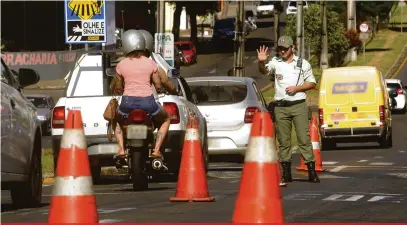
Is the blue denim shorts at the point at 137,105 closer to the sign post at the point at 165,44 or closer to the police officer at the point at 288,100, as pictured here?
the police officer at the point at 288,100

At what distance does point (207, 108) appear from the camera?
20516mm

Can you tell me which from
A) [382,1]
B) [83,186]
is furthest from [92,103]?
[382,1]

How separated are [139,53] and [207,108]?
6088 mm

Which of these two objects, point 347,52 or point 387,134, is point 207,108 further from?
point 347,52

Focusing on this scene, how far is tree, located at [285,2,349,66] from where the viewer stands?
6625 cm

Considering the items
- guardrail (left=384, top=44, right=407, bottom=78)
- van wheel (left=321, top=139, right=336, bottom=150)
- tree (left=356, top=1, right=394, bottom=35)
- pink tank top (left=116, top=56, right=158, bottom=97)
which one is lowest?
guardrail (left=384, top=44, right=407, bottom=78)

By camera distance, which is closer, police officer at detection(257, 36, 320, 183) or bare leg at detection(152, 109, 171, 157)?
bare leg at detection(152, 109, 171, 157)

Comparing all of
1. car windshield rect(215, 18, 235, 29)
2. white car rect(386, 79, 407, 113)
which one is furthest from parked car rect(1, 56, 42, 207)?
car windshield rect(215, 18, 235, 29)

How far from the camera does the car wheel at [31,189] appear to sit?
12664 mm

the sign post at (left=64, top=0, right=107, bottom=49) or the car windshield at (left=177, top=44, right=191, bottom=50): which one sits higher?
the sign post at (left=64, top=0, right=107, bottom=49)

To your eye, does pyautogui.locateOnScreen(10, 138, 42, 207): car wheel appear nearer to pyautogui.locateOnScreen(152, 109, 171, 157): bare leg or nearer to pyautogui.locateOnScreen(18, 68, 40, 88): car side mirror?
pyautogui.locateOnScreen(18, 68, 40, 88): car side mirror

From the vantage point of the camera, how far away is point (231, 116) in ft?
66.8

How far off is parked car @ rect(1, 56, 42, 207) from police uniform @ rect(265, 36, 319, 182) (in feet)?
12.1

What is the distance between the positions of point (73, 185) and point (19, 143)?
3654 millimetres
